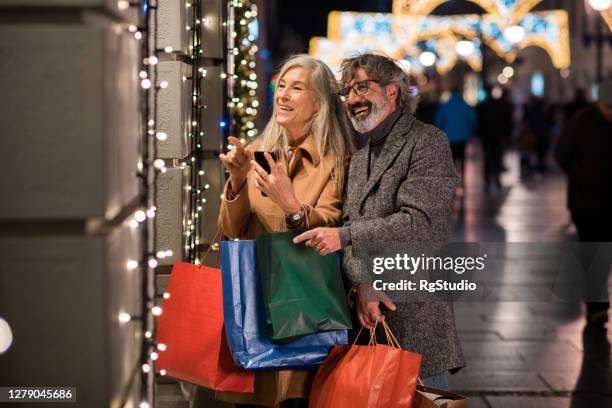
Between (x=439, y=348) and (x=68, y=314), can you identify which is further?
(x=439, y=348)

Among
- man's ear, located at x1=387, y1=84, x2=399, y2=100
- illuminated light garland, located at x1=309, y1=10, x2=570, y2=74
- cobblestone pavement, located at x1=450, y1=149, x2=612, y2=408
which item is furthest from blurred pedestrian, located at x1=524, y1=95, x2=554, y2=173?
man's ear, located at x1=387, y1=84, x2=399, y2=100

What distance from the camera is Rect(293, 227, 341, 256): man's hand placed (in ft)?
13.2

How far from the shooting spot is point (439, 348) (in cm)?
428

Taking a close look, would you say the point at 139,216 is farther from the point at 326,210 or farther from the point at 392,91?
the point at 392,91

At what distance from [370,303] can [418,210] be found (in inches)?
16.3

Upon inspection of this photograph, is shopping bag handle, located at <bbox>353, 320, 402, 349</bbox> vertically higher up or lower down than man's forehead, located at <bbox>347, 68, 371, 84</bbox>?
lower down

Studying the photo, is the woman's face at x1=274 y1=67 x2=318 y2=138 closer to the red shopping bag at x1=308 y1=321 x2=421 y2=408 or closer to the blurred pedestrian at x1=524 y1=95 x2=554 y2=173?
the red shopping bag at x1=308 y1=321 x2=421 y2=408

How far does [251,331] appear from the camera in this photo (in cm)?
409

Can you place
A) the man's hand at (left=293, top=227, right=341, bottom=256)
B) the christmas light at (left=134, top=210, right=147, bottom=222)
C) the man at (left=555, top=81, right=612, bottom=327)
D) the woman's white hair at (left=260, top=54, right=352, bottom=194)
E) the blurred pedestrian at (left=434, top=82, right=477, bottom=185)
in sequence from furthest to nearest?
1. the blurred pedestrian at (left=434, top=82, right=477, bottom=185)
2. the man at (left=555, top=81, right=612, bottom=327)
3. the woman's white hair at (left=260, top=54, right=352, bottom=194)
4. the man's hand at (left=293, top=227, right=341, bottom=256)
5. the christmas light at (left=134, top=210, right=147, bottom=222)

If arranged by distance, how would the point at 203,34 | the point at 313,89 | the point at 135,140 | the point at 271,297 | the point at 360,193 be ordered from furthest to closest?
the point at 203,34 → the point at 313,89 → the point at 360,193 → the point at 271,297 → the point at 135,140

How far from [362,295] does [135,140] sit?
1283 mm

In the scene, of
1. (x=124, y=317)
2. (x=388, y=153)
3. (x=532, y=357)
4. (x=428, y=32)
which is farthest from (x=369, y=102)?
(x=428, y=32)

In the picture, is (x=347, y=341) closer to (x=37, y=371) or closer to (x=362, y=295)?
(x=362, y=295)

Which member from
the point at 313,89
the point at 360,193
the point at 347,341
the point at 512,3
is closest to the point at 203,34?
the point at 313,89
